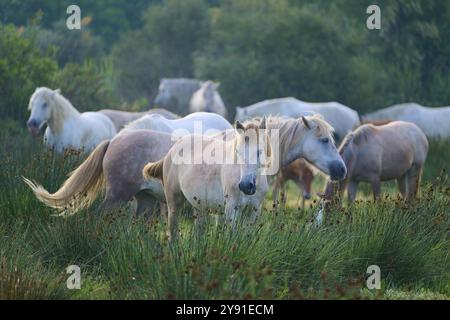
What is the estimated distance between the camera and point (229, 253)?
7.09 m

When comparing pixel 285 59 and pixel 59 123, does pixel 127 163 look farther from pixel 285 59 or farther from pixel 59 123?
pixel 285 59

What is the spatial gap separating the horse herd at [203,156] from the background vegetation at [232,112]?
13.2 inches

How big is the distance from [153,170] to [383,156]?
410 cm

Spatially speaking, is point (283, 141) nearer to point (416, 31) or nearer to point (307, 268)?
point (307, 268)

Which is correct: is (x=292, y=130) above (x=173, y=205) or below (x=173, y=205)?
above

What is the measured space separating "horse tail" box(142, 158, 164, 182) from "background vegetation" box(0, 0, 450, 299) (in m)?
0.60

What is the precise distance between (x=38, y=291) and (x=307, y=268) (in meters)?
2.17

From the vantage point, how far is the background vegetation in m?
7.01

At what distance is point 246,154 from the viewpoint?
795 centimetres

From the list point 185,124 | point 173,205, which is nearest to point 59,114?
point 185,124

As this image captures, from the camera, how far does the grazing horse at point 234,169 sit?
819 cm

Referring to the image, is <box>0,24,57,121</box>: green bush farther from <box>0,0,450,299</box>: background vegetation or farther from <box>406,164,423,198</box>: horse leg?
<box>406,164,423,198</box>: horse leg

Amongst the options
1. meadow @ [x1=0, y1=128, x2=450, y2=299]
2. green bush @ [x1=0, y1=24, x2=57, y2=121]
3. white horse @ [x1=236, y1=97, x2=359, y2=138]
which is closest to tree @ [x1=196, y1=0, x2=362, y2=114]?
white horse @ [x1=236, y1=97, x2=359, y2=138]
